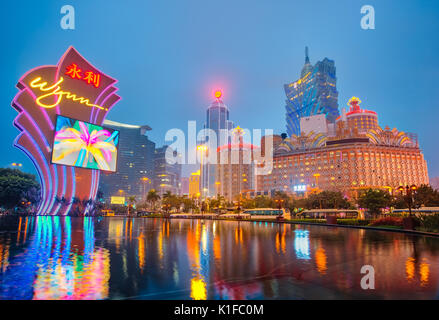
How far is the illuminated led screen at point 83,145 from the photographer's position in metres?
49.5

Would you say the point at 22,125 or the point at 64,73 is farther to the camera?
the point at 64,73

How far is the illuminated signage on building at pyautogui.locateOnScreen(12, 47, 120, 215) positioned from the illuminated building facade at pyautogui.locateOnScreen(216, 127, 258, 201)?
130m

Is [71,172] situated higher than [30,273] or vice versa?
[71,172]

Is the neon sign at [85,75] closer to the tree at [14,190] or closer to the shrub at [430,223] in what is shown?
the tree at [14,190]

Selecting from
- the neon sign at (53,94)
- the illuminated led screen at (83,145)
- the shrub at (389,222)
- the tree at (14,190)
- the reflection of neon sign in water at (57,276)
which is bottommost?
the shrub at (389,222)

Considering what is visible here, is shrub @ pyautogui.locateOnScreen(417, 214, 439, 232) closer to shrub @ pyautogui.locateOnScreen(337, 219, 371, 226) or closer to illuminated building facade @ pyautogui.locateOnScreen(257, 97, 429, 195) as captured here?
shrub @ pyautogui.locateOnScreen(337, 219, 371, 226)

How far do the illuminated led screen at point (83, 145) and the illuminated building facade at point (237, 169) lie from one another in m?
132

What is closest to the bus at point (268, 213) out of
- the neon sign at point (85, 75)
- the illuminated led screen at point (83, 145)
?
the illuminated led screen at point (83, 145)

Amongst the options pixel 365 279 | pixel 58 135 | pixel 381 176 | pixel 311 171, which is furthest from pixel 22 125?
pixel 381 176

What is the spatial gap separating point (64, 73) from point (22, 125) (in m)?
12.0

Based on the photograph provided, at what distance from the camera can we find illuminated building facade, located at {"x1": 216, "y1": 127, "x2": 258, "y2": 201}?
607 ft

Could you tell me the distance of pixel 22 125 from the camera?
157 ft
